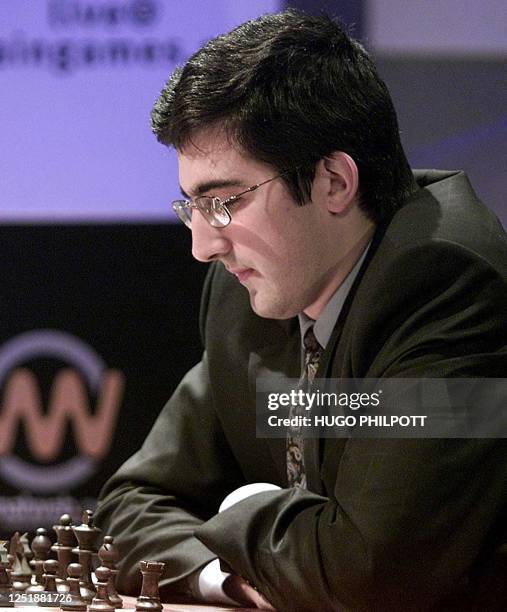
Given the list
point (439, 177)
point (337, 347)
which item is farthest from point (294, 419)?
point (439, 177)

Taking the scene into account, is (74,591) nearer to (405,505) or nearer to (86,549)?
(86,549)

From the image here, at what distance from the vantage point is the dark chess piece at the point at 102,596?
2.27 m

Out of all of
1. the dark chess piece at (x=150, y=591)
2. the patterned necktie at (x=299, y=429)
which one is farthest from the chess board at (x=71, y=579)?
the patterned necktie at (x=299, y=429)

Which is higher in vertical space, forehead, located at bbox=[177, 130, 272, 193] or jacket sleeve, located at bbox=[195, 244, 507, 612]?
forehead, located at bbox=[177, 130, 272, 193]

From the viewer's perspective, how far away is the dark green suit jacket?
231 cm

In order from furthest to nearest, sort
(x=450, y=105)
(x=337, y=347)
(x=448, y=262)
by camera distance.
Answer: (x=450, y=105)
(x=337, y=347)
(x=448, y=262)

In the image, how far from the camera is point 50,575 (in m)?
2.51

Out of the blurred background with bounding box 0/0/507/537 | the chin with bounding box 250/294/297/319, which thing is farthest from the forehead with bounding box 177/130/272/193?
the blurred background with bounding box 0/0/507/537

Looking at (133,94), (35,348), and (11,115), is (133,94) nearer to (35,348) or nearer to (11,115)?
Result: (11,115)

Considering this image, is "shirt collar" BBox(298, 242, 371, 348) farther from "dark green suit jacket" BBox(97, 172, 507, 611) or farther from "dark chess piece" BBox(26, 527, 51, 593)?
"dark chess piece" BBox(26, 527, 51, 593)

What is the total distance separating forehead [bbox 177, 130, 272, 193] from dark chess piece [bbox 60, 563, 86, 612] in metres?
0.83

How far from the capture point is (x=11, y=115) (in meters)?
4.10

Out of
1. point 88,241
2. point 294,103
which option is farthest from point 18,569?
point 88,241

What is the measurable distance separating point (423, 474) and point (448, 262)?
46 centimetres
